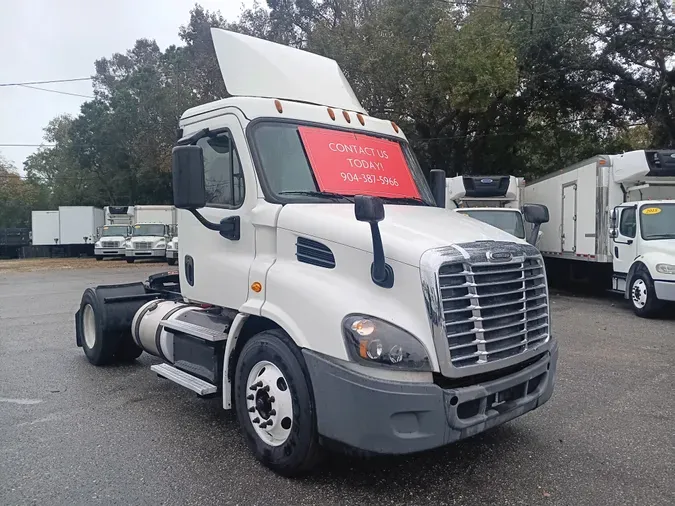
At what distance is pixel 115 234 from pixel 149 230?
381cm

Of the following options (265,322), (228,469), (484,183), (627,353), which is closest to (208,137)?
(265,322)

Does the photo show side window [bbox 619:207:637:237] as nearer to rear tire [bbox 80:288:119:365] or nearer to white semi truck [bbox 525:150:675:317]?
white semi truck [bbox 525:150:675:317]

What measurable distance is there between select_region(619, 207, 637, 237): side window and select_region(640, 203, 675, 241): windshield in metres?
0.24

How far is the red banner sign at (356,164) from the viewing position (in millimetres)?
4453

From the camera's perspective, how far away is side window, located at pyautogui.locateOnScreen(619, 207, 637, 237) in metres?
11.6

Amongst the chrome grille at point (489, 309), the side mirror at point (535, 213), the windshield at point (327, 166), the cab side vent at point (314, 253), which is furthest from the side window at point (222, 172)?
the side mirror at point (535, 213)

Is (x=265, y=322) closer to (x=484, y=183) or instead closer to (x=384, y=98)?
(x=484, y=183)

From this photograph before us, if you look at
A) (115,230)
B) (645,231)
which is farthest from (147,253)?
(645,231)

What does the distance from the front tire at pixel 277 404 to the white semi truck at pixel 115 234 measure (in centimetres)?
2677

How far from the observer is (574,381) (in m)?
6.27

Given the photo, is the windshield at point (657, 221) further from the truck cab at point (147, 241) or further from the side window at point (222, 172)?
the truck cab at point (147, 241)

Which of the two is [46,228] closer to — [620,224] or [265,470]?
[620,224]

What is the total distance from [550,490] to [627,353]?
185 inches

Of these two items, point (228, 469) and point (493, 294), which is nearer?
point (493, 294)
